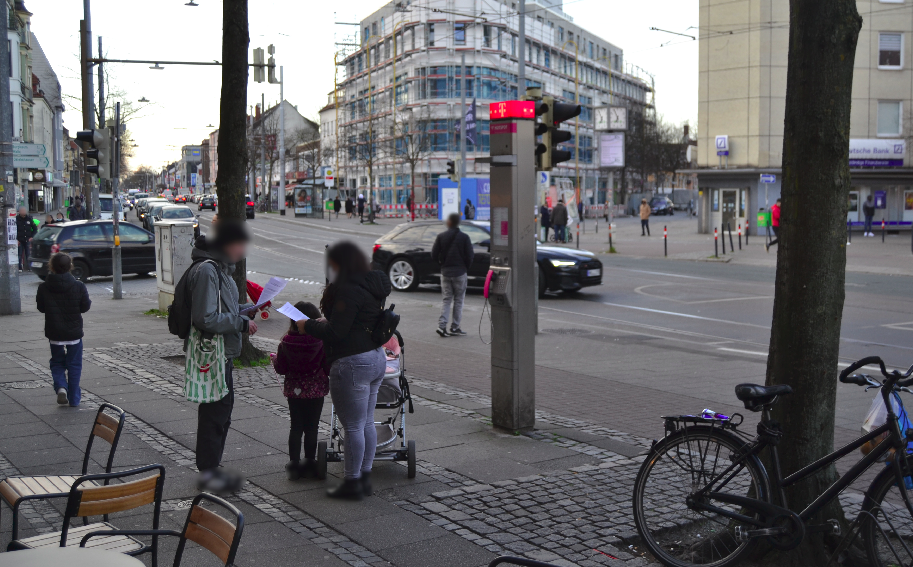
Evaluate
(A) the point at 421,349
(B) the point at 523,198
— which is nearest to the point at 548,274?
(A) the point at 421,349

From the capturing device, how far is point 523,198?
7.59 m

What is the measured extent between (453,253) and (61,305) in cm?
642

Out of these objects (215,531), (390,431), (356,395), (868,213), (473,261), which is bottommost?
(390,431)

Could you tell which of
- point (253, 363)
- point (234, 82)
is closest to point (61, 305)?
point (253, 363)

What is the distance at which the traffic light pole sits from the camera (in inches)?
296

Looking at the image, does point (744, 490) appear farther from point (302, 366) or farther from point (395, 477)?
point (302, 366)

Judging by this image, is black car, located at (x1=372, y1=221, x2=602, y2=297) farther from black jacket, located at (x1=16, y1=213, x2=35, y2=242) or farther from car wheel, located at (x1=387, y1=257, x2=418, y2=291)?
black jacket, located at (x1=16, y1=213, x2=35, y2=242)

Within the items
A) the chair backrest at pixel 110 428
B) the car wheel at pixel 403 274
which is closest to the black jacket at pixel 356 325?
the chair backrest at pixel 110 428

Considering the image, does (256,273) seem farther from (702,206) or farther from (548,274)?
(702,206)

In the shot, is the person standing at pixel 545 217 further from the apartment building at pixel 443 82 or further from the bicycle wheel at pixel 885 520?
the bicycle wheel at pixel 885 520

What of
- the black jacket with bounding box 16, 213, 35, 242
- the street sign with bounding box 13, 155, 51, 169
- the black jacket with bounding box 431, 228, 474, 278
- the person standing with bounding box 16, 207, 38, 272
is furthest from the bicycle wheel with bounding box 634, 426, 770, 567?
the black jacket with bounding box 16, 213, 35, 242

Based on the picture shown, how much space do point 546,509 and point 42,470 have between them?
3.70 metres

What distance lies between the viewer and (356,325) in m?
A: 5.07

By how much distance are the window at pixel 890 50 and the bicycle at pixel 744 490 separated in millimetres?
44940
